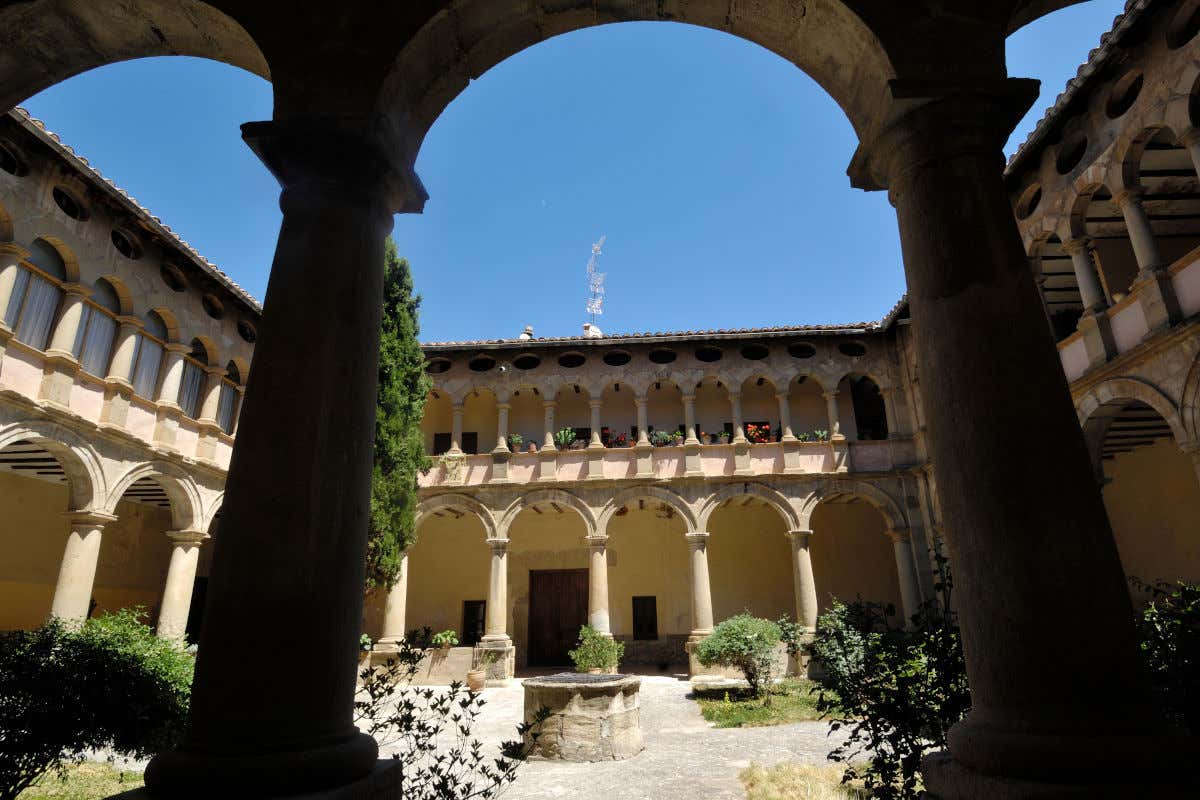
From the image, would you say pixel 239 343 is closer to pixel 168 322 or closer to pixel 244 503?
pixel 168 322

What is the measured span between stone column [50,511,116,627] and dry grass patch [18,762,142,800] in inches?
176

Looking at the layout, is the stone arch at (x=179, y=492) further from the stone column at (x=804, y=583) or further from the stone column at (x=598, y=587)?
the stone column at (x=804, y=583)

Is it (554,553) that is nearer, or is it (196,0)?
(196,0)

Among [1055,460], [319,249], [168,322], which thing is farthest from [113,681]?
[168,322]

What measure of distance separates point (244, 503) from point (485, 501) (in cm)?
1538

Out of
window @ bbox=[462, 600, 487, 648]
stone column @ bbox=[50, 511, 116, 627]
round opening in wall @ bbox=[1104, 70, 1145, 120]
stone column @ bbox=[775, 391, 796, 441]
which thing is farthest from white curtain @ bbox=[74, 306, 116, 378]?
round opening in wall @ bbox=[1104, 70, 1145, 120]

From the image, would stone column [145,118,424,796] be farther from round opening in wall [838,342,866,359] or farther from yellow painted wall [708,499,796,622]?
yellow painted wall [708,499,796,622]

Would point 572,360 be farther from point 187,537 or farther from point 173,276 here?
point 187,537

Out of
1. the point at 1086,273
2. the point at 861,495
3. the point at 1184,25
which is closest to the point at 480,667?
the point at 861,495

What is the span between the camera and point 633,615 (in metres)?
19.4

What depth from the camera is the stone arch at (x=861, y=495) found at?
54.0 ft

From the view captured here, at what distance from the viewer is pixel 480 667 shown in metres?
15.2

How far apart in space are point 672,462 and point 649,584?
14.1ft

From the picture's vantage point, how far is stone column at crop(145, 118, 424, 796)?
2105 millimetres
